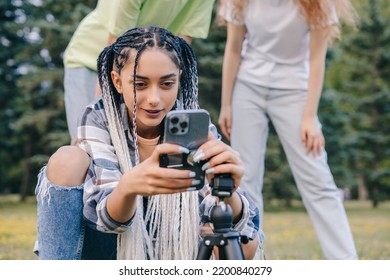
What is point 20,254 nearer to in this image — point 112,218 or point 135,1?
point 135,1

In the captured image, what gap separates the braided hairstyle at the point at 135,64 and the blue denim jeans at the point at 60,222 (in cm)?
19

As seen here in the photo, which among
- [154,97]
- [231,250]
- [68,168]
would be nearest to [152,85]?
[154,97]

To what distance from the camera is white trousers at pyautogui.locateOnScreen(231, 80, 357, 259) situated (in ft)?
10.1

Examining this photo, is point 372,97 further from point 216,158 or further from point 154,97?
point 216,158

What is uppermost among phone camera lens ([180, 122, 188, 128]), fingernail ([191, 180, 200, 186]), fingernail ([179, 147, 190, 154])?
phone camera lens ([180, 122, 188, 128])

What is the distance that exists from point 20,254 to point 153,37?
2.25 metres

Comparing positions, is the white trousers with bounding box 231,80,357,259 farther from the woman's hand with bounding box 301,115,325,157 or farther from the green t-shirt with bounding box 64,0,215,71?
the green t-shirt with bounding box 64,0,215,71

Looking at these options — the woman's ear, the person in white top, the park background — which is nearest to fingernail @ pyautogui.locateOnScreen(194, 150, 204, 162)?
the woman's ear

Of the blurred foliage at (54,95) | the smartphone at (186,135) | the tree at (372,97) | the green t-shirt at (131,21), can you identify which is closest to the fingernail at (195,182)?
the smartphone at (186,135)

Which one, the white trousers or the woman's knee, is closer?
the woman's knee

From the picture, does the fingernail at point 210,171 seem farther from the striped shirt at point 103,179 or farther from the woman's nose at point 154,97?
the woman's nose at point 154,97

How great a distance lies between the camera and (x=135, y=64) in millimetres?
1780

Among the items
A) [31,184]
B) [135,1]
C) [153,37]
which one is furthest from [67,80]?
[31,184]

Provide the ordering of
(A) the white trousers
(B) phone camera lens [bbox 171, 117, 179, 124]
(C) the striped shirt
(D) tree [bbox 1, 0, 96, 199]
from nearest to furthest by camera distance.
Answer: (B) phone camera lens [bbox 171, 117, 179, 124], (C) the striped shirt, (A) the white trousers, (D) tree [bbox 1, 0, 96, 199]
